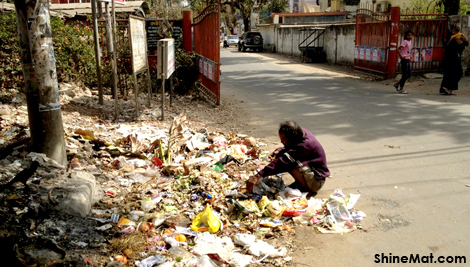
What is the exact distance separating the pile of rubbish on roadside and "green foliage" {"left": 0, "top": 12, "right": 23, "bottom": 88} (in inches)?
100

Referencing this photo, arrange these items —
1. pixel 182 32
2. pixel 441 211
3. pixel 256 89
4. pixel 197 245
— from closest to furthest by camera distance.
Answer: pixel 197 245
pixel 441 211
pixel 182 32
pixel 256 89

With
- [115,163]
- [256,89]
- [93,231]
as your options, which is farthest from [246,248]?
[256,89]

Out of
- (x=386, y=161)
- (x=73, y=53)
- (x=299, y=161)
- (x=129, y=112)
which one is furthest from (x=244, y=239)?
(x=73, y=53)

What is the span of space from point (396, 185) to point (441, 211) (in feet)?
2.55

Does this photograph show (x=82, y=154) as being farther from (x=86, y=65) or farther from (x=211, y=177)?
(x=86, y=65)

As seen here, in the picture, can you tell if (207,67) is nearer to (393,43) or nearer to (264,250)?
(264,250)

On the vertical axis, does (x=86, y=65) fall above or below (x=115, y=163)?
above

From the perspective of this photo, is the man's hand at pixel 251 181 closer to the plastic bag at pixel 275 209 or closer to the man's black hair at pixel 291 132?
the plastic bag at pixel 275 209

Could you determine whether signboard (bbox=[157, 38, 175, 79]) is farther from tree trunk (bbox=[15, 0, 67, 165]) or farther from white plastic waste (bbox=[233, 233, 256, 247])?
white plastic waste (bbox=[233, 233, 256, 247])

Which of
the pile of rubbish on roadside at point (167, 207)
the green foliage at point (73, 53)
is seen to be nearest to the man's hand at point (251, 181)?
the pile of rubbish on roadside at point (167, 207)

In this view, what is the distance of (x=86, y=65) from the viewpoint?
10508 millimetres

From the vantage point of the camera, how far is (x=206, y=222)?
4211 mm

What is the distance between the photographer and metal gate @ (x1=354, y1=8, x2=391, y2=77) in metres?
15.3

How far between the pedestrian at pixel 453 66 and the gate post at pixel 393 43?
289 centimetres
